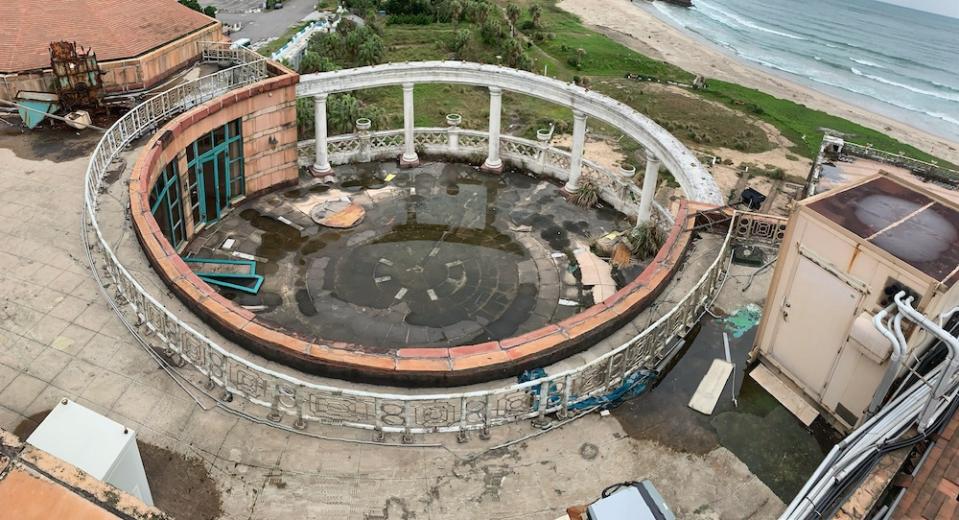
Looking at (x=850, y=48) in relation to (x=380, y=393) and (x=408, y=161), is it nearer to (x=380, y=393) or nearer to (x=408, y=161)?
(x=408, y=161)

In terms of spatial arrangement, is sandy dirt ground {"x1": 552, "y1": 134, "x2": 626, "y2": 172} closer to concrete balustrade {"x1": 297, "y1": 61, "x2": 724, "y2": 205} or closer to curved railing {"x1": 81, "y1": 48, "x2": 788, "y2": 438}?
concrete balustrade {"x1": 297, "y1": 61, "x2": 724, "y2": 205}

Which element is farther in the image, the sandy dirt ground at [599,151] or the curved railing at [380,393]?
the sandy dirt ground at [599,151]

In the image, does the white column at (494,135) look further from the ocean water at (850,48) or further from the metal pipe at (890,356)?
the ocean water at (850,48)

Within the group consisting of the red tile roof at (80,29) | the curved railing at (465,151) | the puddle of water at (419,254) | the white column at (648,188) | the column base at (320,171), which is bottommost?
the puddle of water at (419,254)

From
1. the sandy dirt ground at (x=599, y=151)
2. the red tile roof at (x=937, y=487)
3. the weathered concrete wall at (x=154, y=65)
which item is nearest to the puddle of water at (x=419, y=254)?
the weathered concrete wall at (x=154, y=65)

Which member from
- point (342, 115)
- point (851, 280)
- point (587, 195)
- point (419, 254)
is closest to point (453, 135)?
point (587, 195)

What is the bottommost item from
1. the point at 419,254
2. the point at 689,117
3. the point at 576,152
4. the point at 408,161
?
the point at 689,117
